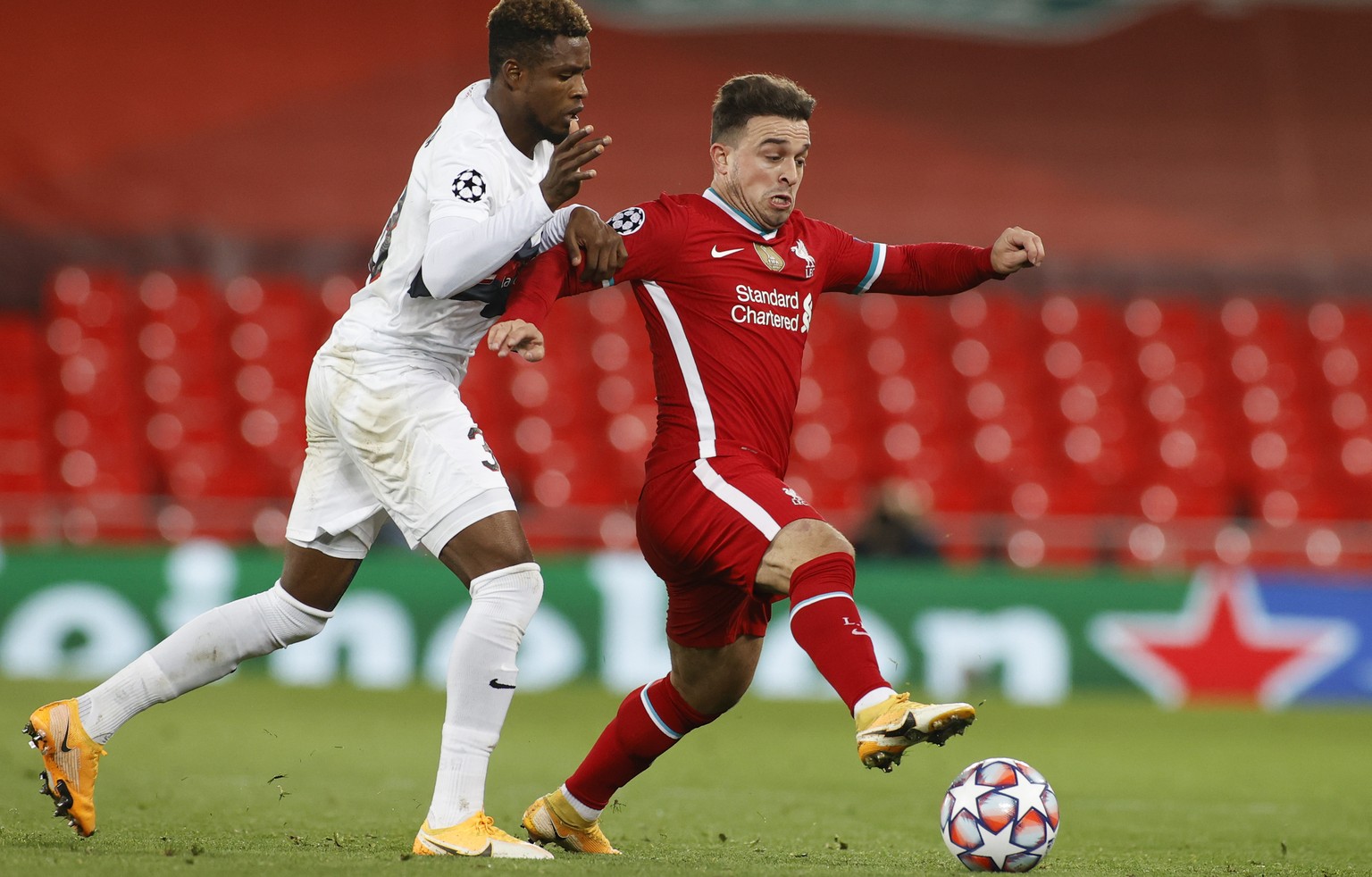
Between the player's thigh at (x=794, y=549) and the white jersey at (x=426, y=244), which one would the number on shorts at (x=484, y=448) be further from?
the player's thigh at (x=794, y=549)

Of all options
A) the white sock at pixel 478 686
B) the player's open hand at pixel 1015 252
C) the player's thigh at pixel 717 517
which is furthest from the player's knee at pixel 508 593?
the player's open hand at pixel 1015 252

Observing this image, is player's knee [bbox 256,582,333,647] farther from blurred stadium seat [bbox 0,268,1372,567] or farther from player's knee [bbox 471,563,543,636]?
blurred stadium seat [bbox 0,268,1372,567]

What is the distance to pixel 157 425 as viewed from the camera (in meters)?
14.3

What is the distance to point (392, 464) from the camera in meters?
4.65

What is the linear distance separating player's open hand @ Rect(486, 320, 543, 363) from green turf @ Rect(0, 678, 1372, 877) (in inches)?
50.6

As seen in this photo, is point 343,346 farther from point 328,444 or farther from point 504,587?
point 504,587

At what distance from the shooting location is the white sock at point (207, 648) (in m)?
4.84

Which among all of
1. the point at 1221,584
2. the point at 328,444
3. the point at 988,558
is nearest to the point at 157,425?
the point at 988,558

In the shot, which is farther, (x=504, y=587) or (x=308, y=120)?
(x=308, y=120)

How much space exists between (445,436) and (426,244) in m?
0.54

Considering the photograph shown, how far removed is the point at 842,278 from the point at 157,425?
1036 cm

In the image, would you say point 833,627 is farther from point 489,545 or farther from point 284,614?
point 284,614

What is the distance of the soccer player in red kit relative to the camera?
4609 millimetres

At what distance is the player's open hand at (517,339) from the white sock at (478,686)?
24.3 inches
